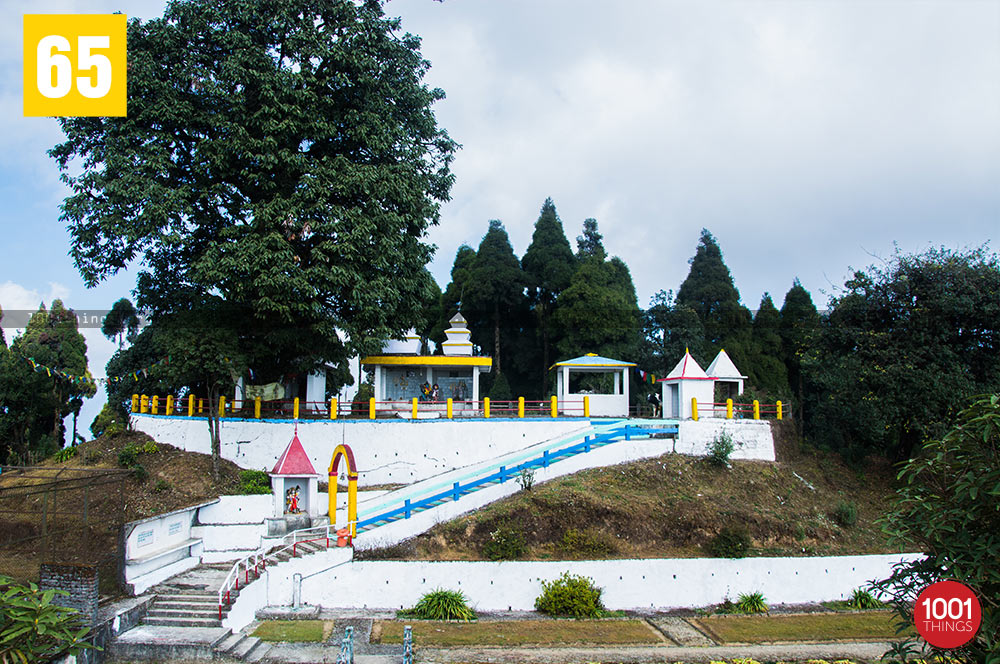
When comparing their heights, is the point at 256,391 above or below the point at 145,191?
below

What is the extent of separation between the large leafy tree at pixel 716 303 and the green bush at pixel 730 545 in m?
18.8

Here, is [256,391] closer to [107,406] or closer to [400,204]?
[400,204]

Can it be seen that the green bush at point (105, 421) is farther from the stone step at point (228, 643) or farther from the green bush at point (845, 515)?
the green bush at point (845, 515)

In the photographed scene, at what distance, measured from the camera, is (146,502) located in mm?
18422

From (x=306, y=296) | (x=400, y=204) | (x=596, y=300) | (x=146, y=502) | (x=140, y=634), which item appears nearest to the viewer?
(x=140, y=634)

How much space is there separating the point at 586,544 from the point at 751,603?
13.3ft

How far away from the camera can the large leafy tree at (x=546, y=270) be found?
36156 millimetres

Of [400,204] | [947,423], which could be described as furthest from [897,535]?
[400,204]

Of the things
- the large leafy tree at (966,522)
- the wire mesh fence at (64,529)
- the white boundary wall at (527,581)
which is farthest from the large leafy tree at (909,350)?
the wire mesh fence at (64,529)

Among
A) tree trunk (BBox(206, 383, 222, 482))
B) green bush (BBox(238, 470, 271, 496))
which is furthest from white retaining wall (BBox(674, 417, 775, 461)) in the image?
tree trunk (BBox(206, 383, 222, 482))

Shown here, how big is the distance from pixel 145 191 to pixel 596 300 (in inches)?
828

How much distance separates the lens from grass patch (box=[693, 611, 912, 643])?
13.4 meters

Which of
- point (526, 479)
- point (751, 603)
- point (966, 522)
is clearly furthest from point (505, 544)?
point (966, 522)

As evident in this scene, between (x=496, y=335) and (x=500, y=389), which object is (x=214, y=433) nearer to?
(x=500, y=389)
